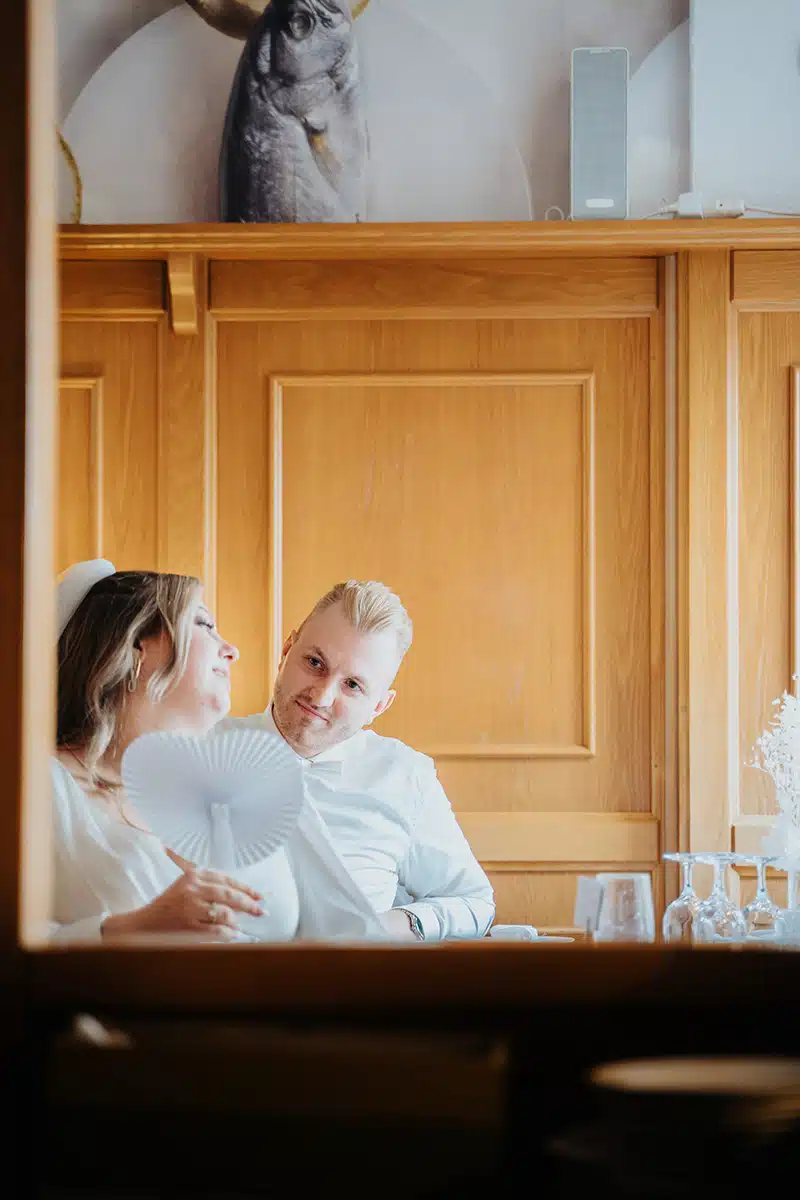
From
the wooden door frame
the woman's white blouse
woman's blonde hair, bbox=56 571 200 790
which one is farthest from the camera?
woman's blonde hair, bbox=56 571 200 790

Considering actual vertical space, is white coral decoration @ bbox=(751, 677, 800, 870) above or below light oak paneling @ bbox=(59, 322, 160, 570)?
below

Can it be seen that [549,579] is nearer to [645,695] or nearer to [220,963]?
[645,695]

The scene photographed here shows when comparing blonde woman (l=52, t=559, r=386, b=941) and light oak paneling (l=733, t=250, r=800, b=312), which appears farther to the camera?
light oak paneling (l=733, t=250, r=800, b=312)

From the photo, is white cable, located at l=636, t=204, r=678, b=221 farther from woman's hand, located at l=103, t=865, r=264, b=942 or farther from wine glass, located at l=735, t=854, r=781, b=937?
woman's hand, located at l=103, t=865, r=264, b=942

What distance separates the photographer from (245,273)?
249 cm

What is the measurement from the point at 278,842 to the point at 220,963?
0.61 m

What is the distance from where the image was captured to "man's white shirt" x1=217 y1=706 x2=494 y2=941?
223 cm

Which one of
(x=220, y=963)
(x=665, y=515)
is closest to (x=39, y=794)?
(x=220, y=963)

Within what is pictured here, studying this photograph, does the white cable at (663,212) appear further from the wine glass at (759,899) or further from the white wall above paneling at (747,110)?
the wine glass at (759,899)

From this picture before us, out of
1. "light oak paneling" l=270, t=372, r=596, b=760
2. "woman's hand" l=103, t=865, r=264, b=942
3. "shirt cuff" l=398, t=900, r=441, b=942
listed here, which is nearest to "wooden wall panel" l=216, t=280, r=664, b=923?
"light oak paneling" l=270, t=372, r=596, b=760

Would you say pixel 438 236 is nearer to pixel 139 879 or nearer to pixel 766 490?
pixel 766 490

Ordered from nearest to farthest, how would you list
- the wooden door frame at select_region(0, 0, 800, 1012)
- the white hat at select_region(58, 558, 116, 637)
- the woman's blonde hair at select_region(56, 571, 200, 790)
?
the wooden door frame at select_region(0, 0, 800, 1012) < the woman's blonde hair at select_region(56, 571, 200, 790) < the white hat at select_region(58, 558, 116, 637)

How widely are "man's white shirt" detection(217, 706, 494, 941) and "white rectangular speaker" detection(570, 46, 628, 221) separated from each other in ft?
3.68

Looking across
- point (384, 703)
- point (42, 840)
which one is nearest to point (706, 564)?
point (384, 703)
